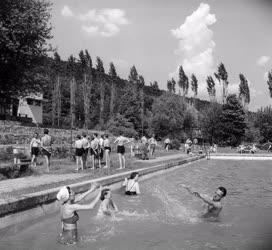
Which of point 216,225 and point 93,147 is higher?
point 93,147

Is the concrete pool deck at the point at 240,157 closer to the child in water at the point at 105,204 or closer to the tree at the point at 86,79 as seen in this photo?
→ the tree at the point at 86,79

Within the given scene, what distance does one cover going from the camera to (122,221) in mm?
12125

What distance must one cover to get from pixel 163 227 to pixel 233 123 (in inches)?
2498

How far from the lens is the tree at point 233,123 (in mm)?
72500

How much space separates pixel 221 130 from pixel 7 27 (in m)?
53.3

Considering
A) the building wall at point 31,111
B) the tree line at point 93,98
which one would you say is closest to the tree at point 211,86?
the tree line at point 93,98

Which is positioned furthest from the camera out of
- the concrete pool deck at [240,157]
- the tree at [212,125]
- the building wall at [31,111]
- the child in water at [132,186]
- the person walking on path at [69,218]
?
the tree at [212,125]

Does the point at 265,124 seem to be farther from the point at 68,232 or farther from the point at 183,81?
the point at 68,232

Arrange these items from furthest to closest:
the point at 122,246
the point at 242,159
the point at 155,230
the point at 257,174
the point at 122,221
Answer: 1. the point at 242,159
2. the point at 257,174
3. the point at 122,221
4. the point at 155,230
5. the point at 122,246

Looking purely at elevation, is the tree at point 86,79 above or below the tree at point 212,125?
above

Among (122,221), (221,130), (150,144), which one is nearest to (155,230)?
(122,221)

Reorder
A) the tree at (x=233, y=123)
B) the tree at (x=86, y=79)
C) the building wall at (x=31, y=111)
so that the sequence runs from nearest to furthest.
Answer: the building wall at (x=31, y=111) → the tree at (x=233, y=123) → the tree at (x=86, y=79)

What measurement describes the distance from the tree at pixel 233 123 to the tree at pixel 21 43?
165 ft

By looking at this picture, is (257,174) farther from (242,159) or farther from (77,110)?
(77,110)
